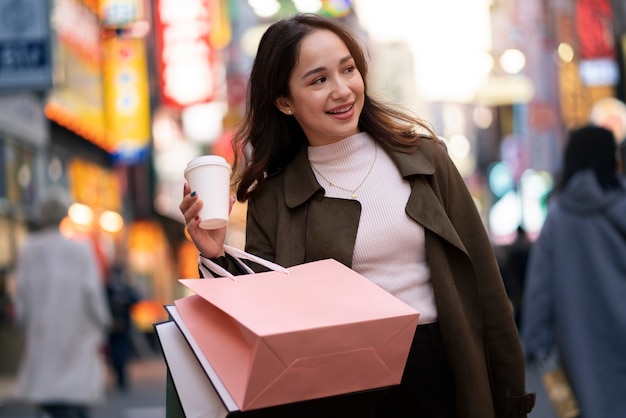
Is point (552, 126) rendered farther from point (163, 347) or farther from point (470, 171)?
point (470, 171)

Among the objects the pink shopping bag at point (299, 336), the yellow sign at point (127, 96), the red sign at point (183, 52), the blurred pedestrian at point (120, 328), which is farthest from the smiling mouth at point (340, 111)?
the yellow sign at point (127, 96)

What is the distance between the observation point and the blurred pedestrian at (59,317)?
8172 mm

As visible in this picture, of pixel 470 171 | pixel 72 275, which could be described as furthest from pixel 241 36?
pixel 470 171

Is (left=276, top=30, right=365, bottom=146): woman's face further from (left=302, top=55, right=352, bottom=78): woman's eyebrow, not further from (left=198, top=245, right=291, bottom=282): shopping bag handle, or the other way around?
(left=198, top=245, right=291, bottom=282): shopping bag handle

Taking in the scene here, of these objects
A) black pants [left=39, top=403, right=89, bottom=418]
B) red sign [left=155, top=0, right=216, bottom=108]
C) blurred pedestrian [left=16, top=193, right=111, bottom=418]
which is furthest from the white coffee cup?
red sign [left=155, top=0, right=216, bottom=108]

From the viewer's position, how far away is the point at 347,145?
326 centimetres

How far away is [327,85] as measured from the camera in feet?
9.97

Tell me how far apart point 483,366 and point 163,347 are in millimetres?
947

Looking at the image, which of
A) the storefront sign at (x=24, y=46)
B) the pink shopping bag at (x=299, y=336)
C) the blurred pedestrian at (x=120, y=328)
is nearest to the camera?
the pink shopping bag at (x=299, y=336)

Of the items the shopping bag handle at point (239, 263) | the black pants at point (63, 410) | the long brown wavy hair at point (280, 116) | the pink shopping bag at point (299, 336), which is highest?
the long brown wavy hair at point (280, 116)

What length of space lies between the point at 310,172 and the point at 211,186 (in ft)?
1.45

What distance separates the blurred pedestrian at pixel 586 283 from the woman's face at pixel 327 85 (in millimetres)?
3008

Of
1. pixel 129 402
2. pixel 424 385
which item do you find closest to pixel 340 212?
pixel 424 385

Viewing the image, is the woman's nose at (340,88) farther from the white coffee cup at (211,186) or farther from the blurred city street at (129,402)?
the blurred city street at (129,402)
